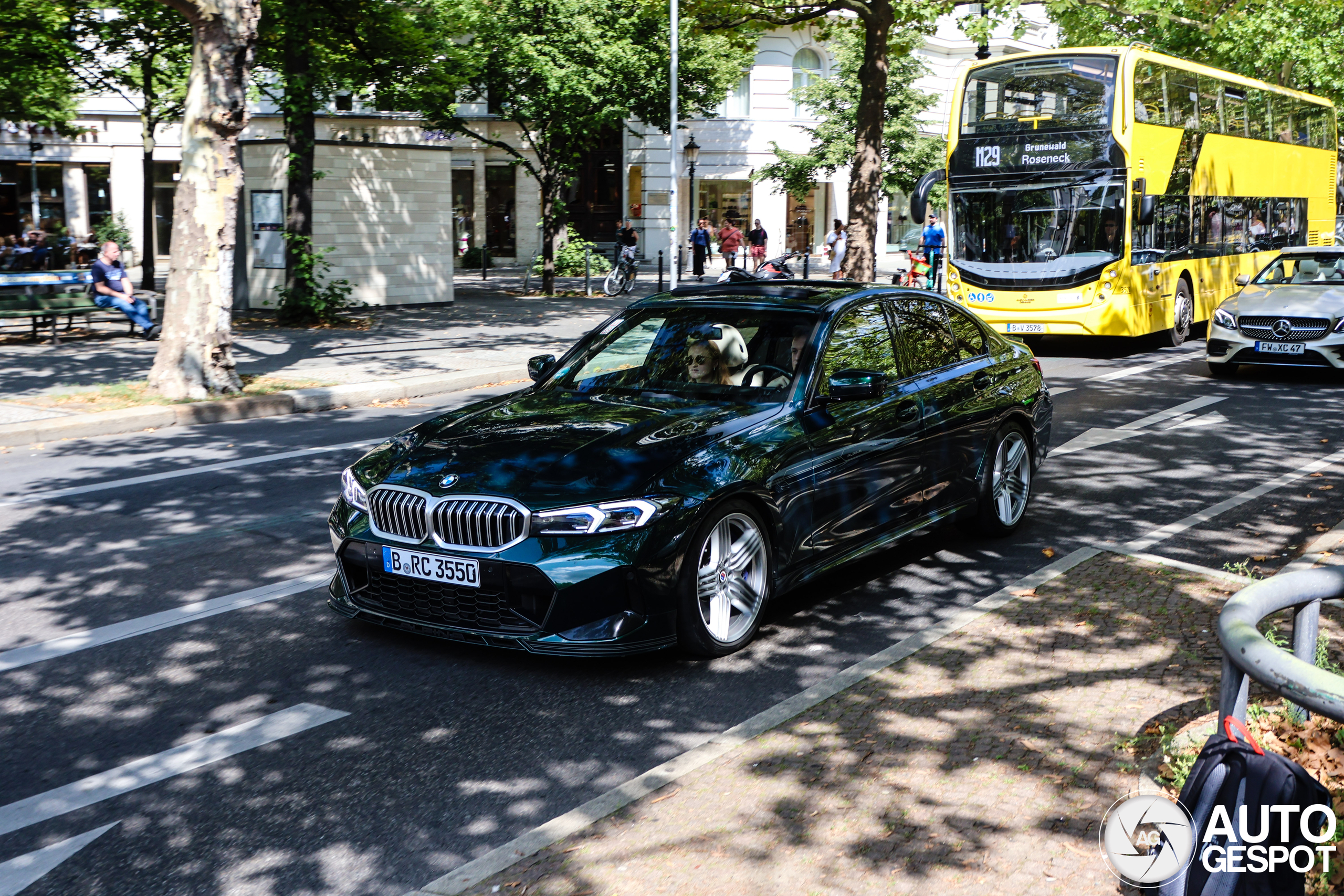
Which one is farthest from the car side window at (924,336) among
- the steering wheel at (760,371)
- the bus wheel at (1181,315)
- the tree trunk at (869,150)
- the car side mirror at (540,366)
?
the tree trunk at (869,150)

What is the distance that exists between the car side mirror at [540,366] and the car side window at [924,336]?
1900mm

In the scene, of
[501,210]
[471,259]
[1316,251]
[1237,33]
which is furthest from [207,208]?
[501,210]

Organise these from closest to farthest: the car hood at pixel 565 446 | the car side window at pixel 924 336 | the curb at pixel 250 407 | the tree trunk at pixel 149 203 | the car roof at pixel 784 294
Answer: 1. the car hood at pixel 565 446
2. the car roof at pixel 784 294
3. the car side window at pixel 924 336
4. the curb at pixel 250 407
5. the tree trunk at pixel 149 203

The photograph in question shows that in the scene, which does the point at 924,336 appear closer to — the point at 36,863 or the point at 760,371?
the point at 760,371

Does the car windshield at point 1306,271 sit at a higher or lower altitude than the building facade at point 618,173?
lower

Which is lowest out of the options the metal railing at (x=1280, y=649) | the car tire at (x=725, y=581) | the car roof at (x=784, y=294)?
the car tire at (x=725, y=581)

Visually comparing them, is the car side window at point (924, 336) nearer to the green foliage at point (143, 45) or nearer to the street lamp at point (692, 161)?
the green foliage at point (143, 45)

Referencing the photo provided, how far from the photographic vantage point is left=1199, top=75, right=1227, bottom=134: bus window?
1948cm

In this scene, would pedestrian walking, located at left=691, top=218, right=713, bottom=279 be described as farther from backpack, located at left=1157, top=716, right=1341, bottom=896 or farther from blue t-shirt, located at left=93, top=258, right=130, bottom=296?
backpack, located at left=1157, top=716, right=1341, bottom=896

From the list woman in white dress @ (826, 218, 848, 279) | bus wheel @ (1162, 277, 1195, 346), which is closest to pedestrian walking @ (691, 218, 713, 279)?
woman in white dress @ (826, 218, 848, 279)

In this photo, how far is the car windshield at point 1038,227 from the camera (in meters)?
17.8

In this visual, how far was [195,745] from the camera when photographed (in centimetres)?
458

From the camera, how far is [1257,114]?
71.8ft

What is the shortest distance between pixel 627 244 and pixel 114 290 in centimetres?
1427
